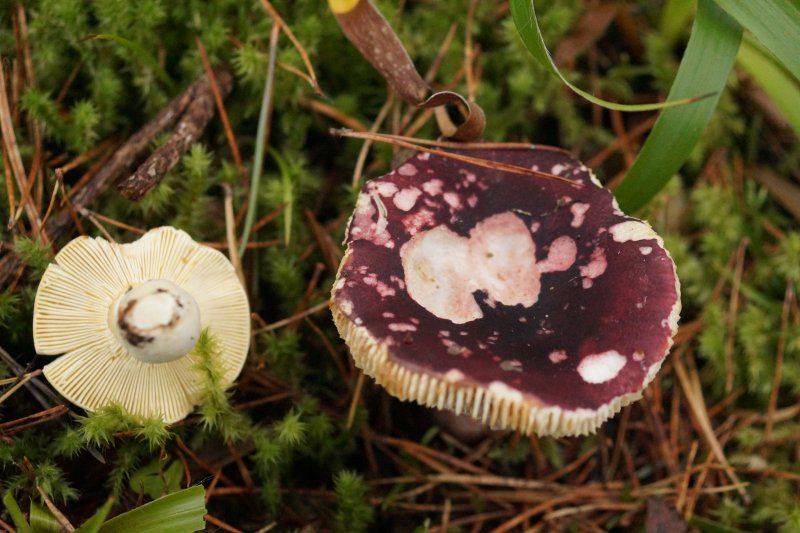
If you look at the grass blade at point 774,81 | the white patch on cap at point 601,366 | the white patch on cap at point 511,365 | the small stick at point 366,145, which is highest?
the grass blade at point 774,81

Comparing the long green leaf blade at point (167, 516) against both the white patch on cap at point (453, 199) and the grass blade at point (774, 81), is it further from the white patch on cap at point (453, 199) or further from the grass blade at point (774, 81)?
the grass blade at point (774, 81)

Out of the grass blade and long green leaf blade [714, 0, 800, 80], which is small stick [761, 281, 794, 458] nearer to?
the grass blade

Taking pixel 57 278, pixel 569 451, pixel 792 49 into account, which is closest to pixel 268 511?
pixel 57 278

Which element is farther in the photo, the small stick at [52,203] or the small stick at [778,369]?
the small stick at [778,369]

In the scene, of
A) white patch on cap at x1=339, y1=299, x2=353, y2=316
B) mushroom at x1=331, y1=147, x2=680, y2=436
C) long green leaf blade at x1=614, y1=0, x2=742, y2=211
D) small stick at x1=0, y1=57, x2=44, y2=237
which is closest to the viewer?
mushroom at x1=331, y1=147, x2=680, y2=436

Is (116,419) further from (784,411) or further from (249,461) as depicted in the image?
(784,411)

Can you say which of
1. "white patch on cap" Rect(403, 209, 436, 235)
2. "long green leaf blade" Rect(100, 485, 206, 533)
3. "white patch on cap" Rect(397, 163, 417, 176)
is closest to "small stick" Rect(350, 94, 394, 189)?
"white patch on cap" Rect(397, 163, 417, 176)

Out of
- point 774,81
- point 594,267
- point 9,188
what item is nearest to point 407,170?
point 594,267

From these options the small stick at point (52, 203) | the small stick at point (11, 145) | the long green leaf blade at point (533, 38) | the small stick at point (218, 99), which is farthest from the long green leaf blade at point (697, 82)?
the small stick at point (11, 145)
